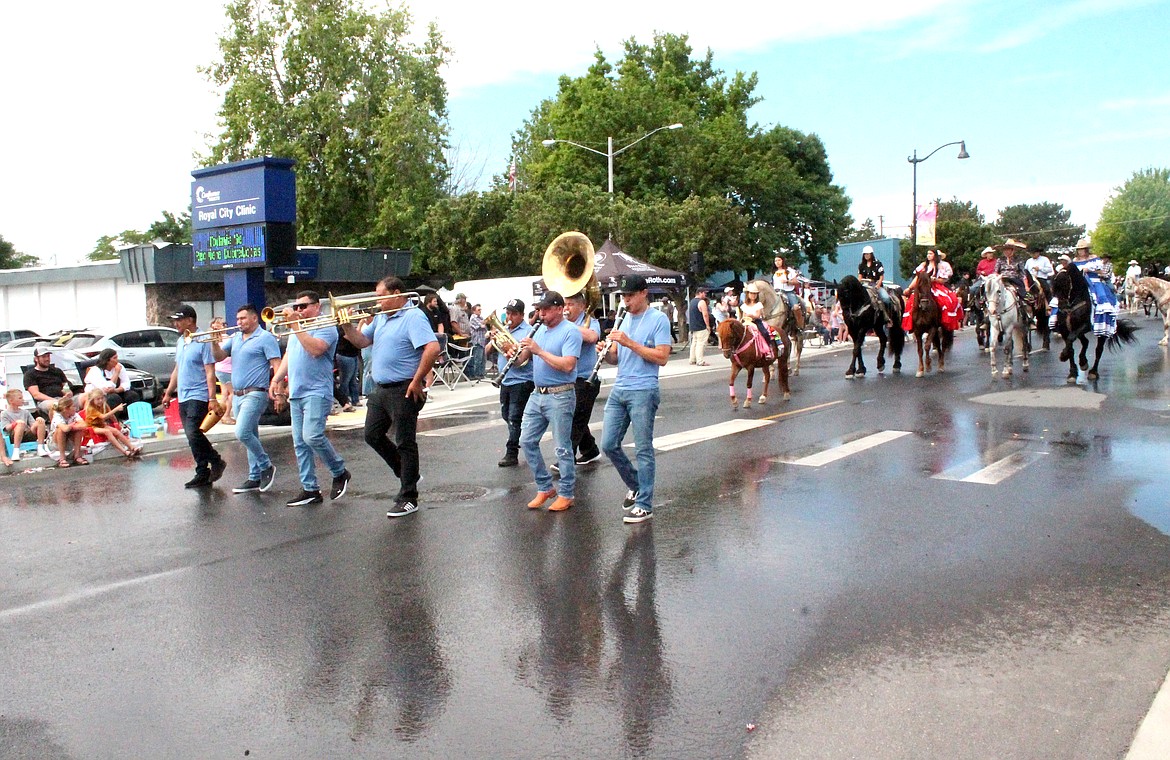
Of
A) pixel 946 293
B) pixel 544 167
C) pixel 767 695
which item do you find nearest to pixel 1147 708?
pixel 767 695

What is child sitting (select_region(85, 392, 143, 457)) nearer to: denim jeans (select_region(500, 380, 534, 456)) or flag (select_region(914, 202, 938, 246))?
denim jeans (select_region(500, 380, 534, 456))

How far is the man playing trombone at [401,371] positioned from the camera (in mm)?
8602

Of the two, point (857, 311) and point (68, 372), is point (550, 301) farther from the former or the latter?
point (68, 372)

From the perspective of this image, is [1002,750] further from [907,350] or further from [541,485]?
[907,350]

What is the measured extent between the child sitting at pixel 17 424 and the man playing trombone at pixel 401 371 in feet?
21.0

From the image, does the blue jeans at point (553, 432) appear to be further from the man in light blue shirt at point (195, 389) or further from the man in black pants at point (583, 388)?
the man in light blue shirt at point (195, 389)

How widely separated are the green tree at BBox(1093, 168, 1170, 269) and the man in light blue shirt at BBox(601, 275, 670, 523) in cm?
7885

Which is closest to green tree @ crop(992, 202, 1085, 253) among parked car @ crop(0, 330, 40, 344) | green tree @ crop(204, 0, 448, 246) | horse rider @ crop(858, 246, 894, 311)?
green tree @ crop(204, 0, 448, 246)

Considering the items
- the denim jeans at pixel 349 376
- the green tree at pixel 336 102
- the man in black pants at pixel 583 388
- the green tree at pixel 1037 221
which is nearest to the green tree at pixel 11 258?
the green tree at pixel 336 102

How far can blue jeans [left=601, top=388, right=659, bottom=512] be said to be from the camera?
8.22m

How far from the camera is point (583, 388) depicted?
35.3 feet

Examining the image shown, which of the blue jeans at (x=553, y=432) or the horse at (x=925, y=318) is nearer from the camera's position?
the blue jeans at (x=553, y=432)

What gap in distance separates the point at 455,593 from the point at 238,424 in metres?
4.42

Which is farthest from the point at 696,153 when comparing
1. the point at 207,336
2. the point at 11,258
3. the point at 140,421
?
the point at 11,258
